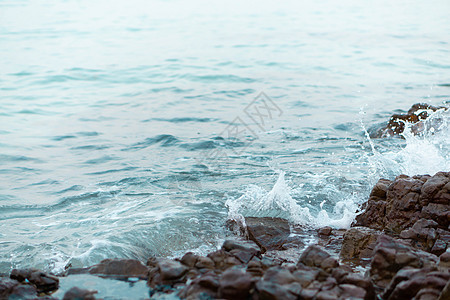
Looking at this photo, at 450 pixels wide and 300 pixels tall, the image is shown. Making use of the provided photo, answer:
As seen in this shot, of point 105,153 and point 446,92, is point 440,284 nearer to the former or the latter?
point 105,153

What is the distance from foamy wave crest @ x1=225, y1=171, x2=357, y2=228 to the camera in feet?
16.9

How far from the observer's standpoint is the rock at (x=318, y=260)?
335 centimetres

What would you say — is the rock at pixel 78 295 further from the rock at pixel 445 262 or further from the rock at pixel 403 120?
the rock at pixel 403 120

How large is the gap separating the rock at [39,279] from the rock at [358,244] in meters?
2.31

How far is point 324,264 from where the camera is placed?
3357mm

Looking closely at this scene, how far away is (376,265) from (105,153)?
5.74m

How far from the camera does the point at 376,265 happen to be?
3.33 meters

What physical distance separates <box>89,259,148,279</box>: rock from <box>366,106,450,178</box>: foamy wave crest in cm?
361

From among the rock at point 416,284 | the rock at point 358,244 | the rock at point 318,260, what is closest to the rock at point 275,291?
the rock at point 318,260

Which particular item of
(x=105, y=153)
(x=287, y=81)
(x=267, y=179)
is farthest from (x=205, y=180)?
(x=287, y=81)

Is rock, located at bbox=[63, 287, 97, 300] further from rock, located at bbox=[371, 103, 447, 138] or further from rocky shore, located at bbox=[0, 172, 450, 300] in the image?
rock, located at bbox=[371, 103, 447, 138]

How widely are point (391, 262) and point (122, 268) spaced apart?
193 centimetres


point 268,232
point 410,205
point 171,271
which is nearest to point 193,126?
point 268,232

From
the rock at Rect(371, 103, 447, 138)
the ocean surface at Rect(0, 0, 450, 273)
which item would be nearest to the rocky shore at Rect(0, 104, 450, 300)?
the ocean surface at Rect(0, 0, 450, 273)
